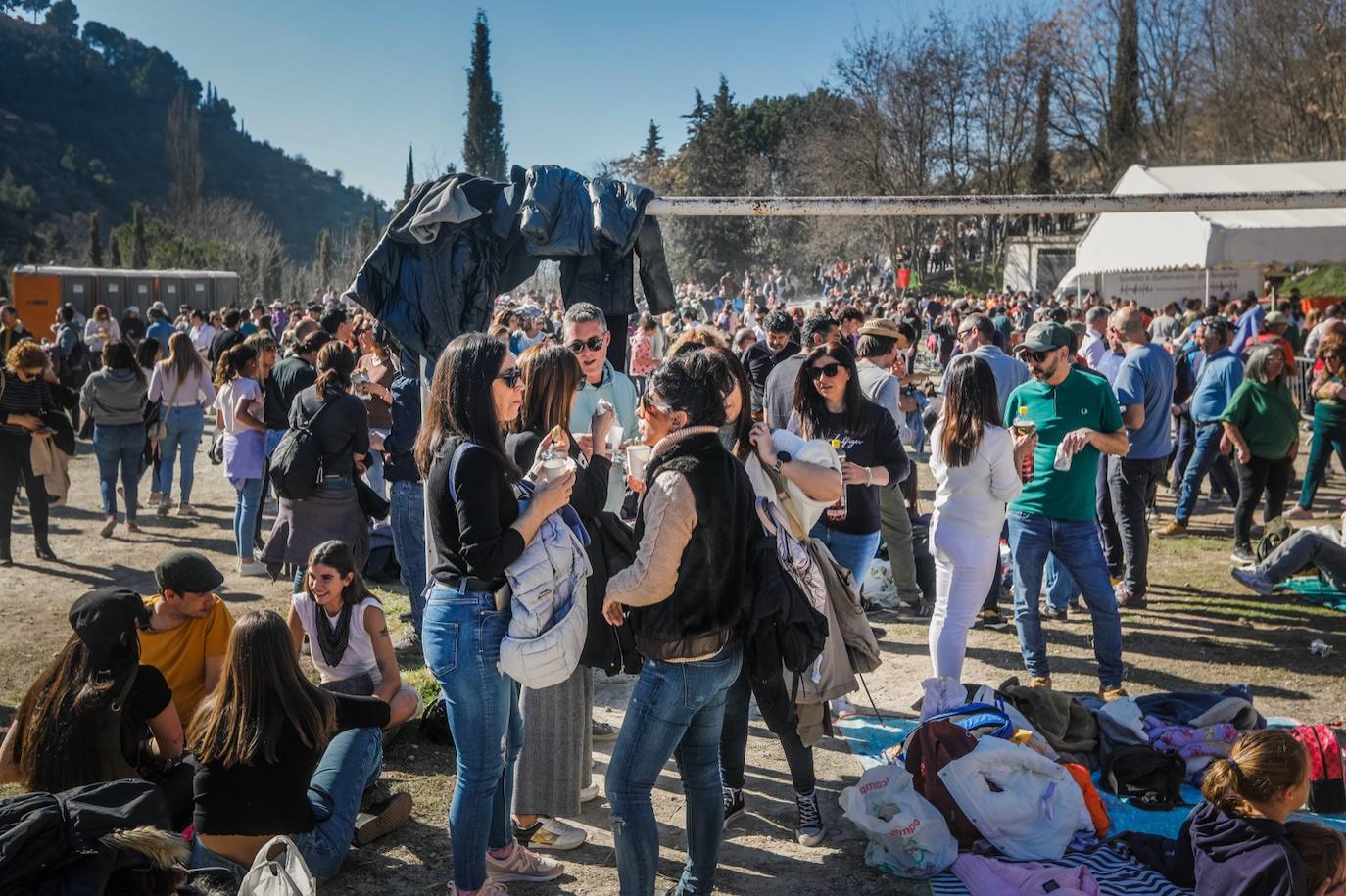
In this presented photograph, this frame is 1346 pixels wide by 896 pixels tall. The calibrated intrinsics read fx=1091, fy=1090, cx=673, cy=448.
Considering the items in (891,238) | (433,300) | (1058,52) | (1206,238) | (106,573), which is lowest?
(106,573)

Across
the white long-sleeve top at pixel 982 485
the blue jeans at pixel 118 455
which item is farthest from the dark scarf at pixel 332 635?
the blue jeans at pixel 118 455

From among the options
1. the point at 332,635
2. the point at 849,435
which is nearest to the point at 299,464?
the point at 332,635

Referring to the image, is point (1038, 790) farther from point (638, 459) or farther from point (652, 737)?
point (638, 459)

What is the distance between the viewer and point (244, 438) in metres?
8.52

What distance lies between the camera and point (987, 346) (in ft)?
24.7

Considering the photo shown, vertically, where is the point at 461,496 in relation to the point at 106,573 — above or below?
above

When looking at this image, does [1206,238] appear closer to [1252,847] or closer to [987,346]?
[987,346]

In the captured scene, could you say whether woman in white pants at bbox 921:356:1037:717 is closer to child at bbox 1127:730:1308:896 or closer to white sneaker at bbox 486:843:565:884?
child at bbox 1127:730:1308:896

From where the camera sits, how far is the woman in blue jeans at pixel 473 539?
329 cm

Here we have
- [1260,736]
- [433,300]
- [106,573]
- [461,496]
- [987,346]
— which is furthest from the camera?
[106,573]

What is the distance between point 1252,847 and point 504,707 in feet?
7.89

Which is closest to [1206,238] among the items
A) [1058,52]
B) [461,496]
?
[461,496]

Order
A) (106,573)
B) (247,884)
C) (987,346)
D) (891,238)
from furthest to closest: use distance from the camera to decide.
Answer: (891,238) → (106,573) → (987,346) → (247,884)

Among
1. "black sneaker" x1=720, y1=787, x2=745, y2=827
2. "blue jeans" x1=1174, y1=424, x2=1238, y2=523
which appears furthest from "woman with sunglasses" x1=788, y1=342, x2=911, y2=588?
"blue jeans" x1=1174, y1=424, x2=1238, y2=523
